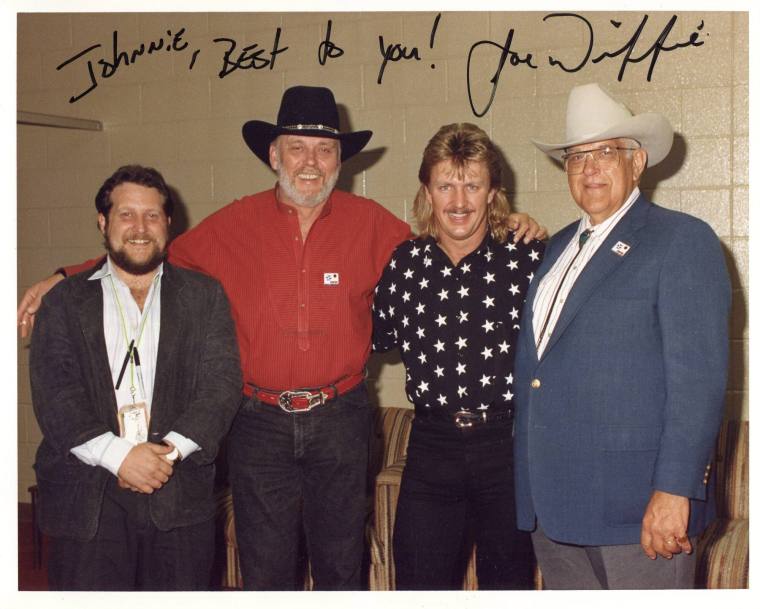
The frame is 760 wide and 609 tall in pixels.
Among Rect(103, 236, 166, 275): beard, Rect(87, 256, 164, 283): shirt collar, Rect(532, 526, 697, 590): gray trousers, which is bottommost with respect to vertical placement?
Rect(532, 526, 697, 590): gray trousers

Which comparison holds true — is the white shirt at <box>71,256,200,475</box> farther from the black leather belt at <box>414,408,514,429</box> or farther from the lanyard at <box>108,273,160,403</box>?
the black leather belt at <box>414,408,514,429</box>

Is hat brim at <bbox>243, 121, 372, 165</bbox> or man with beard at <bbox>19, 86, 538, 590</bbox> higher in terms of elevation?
hat brim at <bbox>243, 121, 372, 165</bbox>

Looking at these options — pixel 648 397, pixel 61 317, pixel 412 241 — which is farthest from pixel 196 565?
pixel 648 397

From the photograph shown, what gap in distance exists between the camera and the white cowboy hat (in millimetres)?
2115

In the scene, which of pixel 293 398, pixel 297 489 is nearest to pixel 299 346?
pixel 293 398

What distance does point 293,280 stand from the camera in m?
2.59

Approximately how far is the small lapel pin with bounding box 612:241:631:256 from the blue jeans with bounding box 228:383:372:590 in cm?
102

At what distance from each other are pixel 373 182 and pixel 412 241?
1263 mm

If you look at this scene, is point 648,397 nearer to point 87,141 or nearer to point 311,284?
point 311,284

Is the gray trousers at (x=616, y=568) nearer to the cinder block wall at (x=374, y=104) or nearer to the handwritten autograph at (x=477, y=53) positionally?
the cinder block wall at (x=374, y=104)

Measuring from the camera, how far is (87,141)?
13.4 feet

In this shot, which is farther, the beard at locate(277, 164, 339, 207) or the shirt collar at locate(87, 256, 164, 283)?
the beard at locate(277, 164, 339, 207)

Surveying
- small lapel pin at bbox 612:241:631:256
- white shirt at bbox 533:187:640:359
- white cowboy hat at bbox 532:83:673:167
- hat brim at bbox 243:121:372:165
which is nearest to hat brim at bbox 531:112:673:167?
white cowboy hat at bbox 532:83:673:167

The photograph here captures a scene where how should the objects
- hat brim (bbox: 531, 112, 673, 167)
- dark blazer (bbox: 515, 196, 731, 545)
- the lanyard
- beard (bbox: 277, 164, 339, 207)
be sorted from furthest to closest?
beard (bbox: 277, 164, 339, 207)
the lanyard
hat brim (bbox: 531, 112, 673, 167)
dark blazer (bbox: 515, 196, 731, 545)
